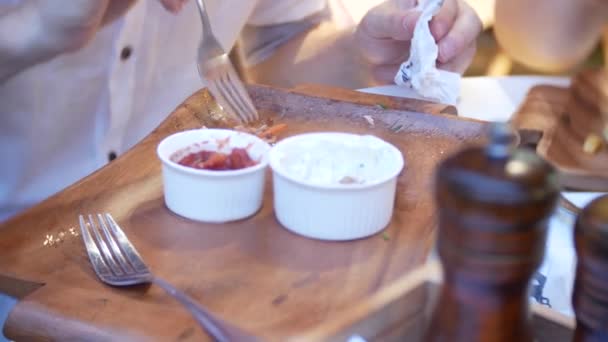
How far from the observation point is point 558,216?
2.49 feet

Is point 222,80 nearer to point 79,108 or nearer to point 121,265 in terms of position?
point 79,108

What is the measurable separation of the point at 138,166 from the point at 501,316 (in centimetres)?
59

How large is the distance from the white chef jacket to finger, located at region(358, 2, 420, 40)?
349 millimetres

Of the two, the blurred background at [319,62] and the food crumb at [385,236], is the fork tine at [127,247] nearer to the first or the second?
the food crumb at [385,236]

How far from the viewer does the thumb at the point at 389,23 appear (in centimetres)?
101

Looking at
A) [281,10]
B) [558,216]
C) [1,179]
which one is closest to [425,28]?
[558,216]

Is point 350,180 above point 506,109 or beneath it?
above

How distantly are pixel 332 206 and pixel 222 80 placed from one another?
0.35 m

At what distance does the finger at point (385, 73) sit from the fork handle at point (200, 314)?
68 cm

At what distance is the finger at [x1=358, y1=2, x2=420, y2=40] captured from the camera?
1.01m

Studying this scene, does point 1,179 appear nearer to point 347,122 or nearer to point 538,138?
point 347,122

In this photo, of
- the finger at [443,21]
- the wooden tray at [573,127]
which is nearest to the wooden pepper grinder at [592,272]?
the wooden tray at [573,127]

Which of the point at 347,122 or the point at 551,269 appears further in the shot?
the point at 347,122


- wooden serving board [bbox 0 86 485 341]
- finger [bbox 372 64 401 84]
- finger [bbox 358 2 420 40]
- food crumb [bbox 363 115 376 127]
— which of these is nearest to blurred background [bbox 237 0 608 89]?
finger [bbox 372 64 401 84]
